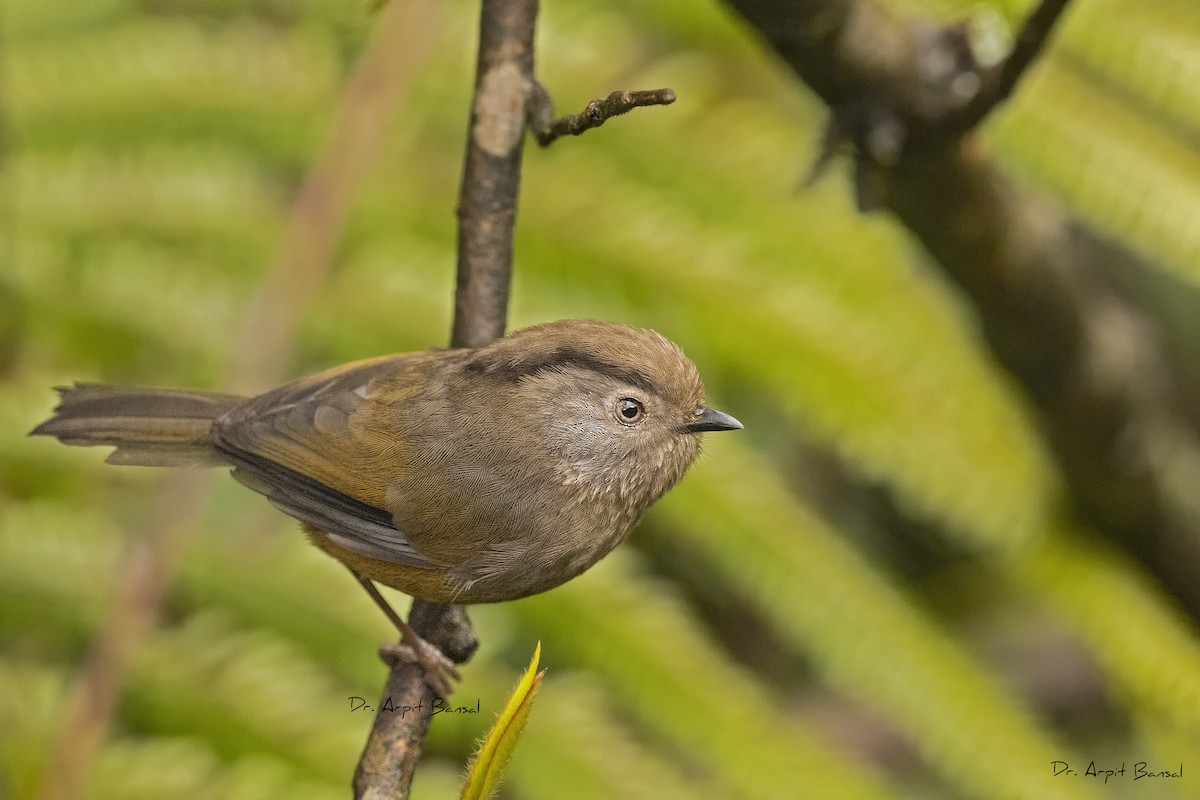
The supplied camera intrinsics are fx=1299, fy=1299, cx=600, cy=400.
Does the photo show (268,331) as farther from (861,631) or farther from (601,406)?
(861,631)

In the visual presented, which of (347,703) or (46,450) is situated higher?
(46,450)

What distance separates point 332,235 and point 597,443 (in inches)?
56.6

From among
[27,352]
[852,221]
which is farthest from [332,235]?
[852,221]

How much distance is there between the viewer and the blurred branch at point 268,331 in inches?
123

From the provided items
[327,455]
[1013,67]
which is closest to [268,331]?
[327,455]

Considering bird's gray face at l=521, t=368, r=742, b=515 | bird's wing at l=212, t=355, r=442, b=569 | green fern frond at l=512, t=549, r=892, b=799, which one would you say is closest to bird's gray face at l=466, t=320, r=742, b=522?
bird's gray face at l=521, t=368, r=742, b=515

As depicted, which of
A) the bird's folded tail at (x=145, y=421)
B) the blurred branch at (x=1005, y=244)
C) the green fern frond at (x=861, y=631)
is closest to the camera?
the blurred branch at (x=1005, y=244)

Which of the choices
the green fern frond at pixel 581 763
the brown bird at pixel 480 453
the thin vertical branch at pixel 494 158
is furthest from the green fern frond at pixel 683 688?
the thin vertical branch at pixel 494 158

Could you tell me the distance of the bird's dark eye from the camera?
2746mm

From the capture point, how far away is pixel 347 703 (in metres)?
3.46

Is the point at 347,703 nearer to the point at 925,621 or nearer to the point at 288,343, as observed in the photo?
the point at 288,343

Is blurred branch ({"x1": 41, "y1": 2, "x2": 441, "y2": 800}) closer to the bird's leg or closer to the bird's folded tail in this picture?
the bird's folded tail

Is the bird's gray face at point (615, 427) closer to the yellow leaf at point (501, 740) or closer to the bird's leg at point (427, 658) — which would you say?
the bird's leg at point (427, 658)

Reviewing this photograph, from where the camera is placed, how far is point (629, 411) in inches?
109
